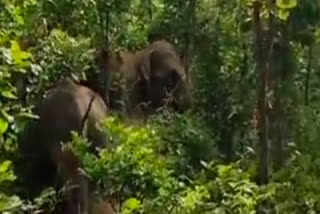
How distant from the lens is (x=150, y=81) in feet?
35.3

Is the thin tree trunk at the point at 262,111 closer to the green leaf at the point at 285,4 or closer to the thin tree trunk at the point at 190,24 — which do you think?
the green leaf at the point at 285,4

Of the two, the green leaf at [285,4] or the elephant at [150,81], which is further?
the elephant at [150,81]

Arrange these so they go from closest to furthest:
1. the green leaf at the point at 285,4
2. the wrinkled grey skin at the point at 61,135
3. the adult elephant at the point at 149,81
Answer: the green leaf at the point at 285,4, the wrinkled grey skin at the point at 61,135, the adult elephant at the point at 149,81

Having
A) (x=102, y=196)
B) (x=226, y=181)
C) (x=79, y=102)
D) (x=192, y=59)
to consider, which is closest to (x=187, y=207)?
(x=226, y=181)

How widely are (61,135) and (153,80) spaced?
2609 mm

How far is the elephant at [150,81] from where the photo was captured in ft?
31.1

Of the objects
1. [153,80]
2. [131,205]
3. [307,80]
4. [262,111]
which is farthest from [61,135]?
[131,205]

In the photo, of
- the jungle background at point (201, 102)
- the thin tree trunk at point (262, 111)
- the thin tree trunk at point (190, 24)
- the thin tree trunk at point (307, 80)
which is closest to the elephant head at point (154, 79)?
the jungle background at point (201, 102)

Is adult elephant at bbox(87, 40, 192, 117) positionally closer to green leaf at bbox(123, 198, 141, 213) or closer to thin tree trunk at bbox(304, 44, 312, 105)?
thin tree trunk at bbox(304, 44, 312, 105)

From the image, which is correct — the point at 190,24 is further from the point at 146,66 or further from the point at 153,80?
the point at 153,80

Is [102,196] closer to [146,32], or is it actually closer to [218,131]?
[218,131]

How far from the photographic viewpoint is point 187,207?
16.8 ft

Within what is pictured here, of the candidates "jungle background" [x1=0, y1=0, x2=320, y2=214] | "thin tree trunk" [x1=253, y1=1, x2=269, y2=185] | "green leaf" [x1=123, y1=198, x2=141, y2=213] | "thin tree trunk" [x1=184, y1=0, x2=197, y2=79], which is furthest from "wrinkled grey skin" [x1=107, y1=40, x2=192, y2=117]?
"green leaf" [x1=123, y1=198, x2=141, y2=213]

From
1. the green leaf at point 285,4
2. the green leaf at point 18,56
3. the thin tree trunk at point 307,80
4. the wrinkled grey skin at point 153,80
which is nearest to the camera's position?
the green leaf at point 285,4
